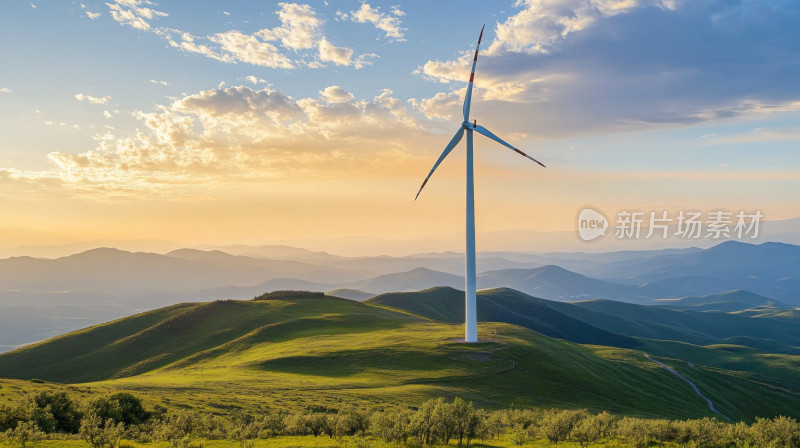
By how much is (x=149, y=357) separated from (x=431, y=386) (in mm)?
79451

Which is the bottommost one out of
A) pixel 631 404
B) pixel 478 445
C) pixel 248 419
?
pixel 631 404

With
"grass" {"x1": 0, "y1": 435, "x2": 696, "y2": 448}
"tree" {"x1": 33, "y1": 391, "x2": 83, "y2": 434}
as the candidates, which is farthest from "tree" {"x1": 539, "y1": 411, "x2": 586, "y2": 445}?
"tree" {"x1": 33, "y1": 391, "x2": 83, "y2": 434}

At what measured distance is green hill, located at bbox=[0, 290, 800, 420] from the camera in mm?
66875

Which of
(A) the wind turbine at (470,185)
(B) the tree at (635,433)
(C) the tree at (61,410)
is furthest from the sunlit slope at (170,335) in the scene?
(B) the tree at (635,433)

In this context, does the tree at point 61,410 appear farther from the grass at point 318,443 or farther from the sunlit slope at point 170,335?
the sunlit slope at point 170,335

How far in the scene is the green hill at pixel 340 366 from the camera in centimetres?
6688

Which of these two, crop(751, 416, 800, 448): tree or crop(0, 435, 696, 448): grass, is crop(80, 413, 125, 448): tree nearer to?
crop(0, 435, 696, 448): grass

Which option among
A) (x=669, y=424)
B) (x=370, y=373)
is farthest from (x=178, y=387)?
(x=669, y=424)

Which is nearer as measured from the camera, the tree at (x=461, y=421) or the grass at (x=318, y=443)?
the grass at (x=318, y=443)

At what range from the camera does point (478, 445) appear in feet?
106

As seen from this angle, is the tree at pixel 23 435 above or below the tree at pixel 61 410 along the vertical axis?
above

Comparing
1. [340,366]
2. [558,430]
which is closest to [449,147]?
[340,366]

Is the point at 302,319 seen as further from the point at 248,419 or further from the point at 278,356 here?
the point at 248,419

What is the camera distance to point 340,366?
8562 cm
